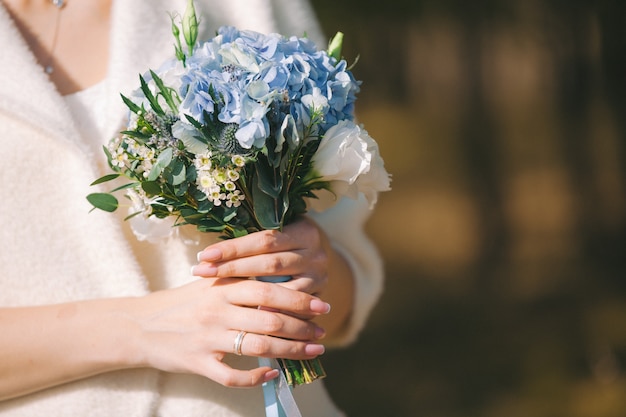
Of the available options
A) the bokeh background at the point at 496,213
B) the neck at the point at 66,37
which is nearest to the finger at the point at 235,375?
the neck at the point at 66,37

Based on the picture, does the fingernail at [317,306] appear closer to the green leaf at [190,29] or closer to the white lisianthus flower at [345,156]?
the white lisianthus flower at [345,156]

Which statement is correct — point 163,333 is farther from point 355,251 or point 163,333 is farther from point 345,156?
point 355,251

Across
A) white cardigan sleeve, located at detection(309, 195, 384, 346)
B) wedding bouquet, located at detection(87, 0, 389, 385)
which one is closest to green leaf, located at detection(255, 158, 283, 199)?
wedding bouquet, located at detection(87, 0, 389, 385)

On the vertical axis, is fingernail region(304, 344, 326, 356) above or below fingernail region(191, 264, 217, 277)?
below

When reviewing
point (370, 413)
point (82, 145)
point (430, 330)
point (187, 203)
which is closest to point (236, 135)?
point (187, 203)

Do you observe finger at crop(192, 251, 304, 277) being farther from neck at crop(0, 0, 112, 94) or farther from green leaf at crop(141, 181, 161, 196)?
neck at crop(0, 0, 112, 94)

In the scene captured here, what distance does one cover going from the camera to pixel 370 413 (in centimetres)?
554

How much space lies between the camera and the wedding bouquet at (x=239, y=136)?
131 centimetres

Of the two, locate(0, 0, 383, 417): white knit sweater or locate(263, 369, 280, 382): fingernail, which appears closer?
locate(263, 369, 280, 382): fingernail

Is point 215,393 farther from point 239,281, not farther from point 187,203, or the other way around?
point 187,203

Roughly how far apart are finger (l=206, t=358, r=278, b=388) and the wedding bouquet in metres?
0.24

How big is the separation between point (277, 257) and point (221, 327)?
0.16 metres

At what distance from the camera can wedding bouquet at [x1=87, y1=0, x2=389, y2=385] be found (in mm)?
1314

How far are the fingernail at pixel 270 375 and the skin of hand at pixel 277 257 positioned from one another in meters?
0.12
